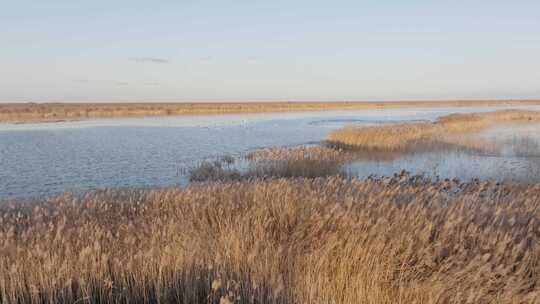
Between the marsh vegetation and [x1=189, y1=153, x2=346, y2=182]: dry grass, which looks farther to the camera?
[x1=189, y1=153, x2=346, y2=182]: dry grass

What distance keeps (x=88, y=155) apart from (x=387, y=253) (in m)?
17.7

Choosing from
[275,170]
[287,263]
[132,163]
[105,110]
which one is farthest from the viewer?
[105,110]

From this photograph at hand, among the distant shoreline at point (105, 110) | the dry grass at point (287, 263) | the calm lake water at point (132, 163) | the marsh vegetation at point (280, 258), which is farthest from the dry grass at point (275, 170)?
the distant shoreline at point (105, 110)

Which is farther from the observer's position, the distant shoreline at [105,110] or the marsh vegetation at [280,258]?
the distant shoreline at [105,110]

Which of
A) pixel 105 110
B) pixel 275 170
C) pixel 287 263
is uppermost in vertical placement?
pixel 105 110

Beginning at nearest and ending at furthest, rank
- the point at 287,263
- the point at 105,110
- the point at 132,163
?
1. the point at 287,263
2. the point at 132,163
3. the point at 105,110

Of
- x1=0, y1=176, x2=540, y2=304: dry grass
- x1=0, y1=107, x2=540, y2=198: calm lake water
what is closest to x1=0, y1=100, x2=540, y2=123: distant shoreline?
x1=0, y1=107, x2=540, y2=198: calm lake water

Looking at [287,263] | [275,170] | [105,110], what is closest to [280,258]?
[287,263]

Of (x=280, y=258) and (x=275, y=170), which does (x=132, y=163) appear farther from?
(x=280, y=258)

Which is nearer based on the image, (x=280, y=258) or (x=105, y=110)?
(x=280, y=258)

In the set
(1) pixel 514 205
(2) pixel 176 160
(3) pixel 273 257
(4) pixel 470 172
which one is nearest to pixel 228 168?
(2) pixel 176 160

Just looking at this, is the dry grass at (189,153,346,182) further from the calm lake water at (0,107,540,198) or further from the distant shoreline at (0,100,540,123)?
the distant shoreline at (0,100,540,123)

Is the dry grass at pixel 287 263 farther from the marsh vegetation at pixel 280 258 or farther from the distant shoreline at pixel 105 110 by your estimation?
the distant shoreline at pixel 105 110

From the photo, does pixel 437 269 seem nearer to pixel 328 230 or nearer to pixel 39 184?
pixel 328 230
